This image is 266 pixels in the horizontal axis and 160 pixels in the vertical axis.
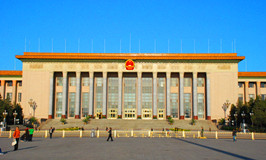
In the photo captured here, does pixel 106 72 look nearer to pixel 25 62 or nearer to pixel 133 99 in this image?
pixel 133 99

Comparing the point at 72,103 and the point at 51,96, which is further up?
the point at 51,96

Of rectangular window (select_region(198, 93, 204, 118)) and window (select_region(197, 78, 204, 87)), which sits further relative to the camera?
window (select_region(197, 78, 204, 87))

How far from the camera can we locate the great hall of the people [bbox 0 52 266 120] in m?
73.5

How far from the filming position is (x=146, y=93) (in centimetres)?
7612

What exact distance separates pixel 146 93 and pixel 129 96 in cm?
443

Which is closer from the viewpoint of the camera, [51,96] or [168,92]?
[51,96]

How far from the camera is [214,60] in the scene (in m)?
74.1

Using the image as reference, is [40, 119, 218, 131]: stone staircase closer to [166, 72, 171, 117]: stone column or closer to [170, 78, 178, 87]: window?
[166, 72, 171, 117]: stone column

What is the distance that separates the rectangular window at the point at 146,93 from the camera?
7562cm

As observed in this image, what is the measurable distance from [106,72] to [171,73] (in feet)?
54.3

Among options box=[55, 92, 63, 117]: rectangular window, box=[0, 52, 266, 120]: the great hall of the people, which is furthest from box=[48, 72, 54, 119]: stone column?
box=[55, 92, 63, 117]: rectangular window

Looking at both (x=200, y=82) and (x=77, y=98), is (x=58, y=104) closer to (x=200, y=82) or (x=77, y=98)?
(x=77, y=98)

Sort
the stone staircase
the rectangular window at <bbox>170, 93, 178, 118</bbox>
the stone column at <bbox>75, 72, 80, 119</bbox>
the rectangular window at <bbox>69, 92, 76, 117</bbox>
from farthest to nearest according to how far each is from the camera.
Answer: the rectangular window at <bbox>69, 92, 76, 117</bbox>, the rectangular window at <bbox>170, 93, 178, 118</bbox>, the stone column at <bbox>75, 72, 80, 119</bbox>, the stone staircase

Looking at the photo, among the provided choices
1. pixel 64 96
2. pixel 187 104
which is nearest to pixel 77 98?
pixel 64 96
